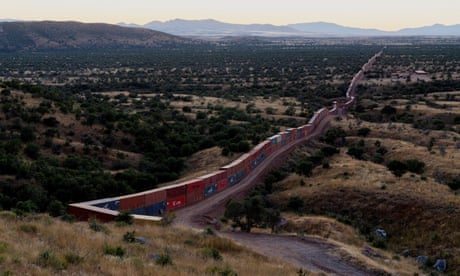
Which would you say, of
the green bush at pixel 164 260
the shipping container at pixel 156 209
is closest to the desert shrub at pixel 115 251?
the green bush at pixel 164 260

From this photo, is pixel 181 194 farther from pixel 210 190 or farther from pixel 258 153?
pixel 258 153

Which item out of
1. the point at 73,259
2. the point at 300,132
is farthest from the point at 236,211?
the point at 300,132

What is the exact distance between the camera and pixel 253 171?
38250 millimetres

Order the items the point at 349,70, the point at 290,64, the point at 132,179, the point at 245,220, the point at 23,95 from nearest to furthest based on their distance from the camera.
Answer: the point at 245,220 → the point at 132,179 → the point at 23,95 → the point at 349,70 → the point at 290,64

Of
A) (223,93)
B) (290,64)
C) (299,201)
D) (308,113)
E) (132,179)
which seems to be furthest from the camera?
(290,64)

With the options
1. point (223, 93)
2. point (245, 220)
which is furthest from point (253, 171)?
point (223, 93)

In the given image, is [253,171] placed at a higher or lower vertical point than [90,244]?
lower

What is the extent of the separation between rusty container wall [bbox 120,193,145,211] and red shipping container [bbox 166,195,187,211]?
6.67ft

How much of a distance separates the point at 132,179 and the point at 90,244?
18.7 meters

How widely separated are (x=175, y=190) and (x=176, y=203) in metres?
0.77

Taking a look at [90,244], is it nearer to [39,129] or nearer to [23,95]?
[39,129]

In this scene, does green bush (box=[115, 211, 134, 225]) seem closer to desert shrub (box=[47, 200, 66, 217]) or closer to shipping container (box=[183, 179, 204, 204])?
desert shrub (box=[47, 200, 66, 217])

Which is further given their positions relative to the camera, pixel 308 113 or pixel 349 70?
pixel 349 70

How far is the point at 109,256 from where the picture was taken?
42.4 feet
